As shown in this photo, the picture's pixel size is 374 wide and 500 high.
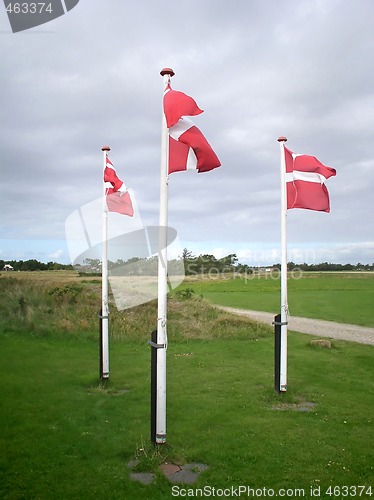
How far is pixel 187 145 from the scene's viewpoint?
650 centimetres

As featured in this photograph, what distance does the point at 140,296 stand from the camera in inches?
966

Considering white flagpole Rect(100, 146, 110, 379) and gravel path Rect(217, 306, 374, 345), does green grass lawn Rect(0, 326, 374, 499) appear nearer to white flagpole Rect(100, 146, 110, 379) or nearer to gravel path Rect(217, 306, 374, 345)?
white flagpole Rect(100, 146, 110, 379)

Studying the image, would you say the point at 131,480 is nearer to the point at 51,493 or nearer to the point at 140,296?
the point at 51,493

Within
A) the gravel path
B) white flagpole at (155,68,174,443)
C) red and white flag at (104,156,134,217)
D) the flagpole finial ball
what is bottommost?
the gravel path

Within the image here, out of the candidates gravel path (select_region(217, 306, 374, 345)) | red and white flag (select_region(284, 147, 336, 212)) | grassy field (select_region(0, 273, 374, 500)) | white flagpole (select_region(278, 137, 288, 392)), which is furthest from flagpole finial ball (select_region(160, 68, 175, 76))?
gravel path (select_region(217, 306, 374, 345))

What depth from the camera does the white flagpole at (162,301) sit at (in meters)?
6.42

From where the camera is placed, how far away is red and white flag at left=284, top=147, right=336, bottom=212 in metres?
10.0

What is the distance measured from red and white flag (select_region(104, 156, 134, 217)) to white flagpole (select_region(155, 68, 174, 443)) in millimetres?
3925

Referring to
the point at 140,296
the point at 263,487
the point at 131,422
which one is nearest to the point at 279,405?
the point at 131,422

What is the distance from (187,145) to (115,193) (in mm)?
4241

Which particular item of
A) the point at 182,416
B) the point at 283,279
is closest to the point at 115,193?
the point at 283,279

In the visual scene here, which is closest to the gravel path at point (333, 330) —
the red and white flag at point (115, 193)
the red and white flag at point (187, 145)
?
the red and white flag at point (115, 193)

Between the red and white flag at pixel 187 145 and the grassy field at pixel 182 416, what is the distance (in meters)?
3.89

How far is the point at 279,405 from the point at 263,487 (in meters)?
3.71
